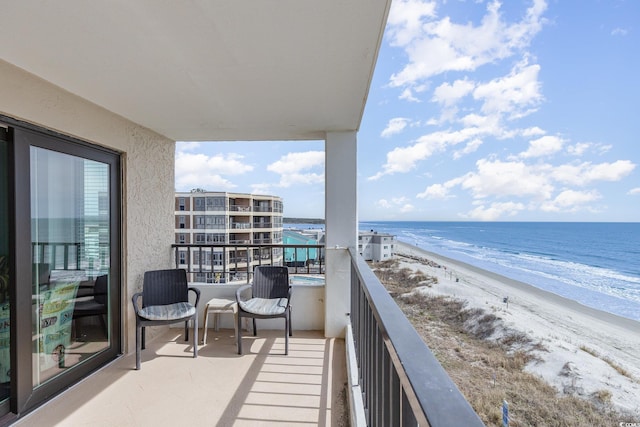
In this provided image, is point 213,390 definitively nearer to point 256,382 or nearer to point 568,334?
point 256,382

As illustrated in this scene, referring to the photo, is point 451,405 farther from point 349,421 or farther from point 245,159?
point 245,159

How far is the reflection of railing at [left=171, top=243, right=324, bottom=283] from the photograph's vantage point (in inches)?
162

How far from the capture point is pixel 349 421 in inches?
→ 81.8

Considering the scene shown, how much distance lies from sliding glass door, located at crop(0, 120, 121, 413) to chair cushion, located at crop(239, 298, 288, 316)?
127 cm

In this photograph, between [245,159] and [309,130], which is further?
[245,159]

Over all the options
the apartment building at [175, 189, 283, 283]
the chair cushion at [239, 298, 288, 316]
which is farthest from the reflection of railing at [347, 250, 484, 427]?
the apartment building at [175, 189, 283, 283]

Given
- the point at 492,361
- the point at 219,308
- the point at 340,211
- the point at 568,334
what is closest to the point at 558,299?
the point at 568,334

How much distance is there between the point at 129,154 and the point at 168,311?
1.64 metres

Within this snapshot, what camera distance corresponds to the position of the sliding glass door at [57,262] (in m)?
2.12

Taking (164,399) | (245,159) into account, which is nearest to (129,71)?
(164,399)

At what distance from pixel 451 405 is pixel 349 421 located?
76.8 inches

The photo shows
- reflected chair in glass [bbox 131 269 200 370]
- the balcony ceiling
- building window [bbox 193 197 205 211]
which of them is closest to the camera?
the balcony ceiling

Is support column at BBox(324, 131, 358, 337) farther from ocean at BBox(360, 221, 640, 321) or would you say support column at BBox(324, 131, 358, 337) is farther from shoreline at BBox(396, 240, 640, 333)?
shoreline at BBox(396, 240, 640, 333)

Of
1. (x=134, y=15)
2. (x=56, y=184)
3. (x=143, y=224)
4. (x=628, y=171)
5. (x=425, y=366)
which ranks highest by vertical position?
(x=628, y=171)
